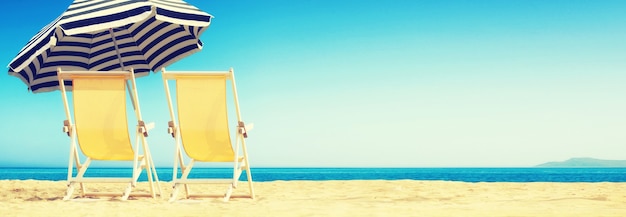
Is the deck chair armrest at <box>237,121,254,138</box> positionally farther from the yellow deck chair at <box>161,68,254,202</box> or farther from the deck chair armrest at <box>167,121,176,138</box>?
the deck chair armrest at <box>167,121,176,138</box>

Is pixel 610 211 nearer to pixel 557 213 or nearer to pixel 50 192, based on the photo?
pixel 557 213

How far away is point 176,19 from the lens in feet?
17.2

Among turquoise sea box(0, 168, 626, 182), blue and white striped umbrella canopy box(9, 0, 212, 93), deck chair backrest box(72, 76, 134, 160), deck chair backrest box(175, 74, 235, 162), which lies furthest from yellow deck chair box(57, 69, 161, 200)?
turquoise sea box(0, 168, 626, 182)

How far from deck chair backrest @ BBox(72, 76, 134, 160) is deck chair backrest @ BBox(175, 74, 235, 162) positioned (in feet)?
1.86

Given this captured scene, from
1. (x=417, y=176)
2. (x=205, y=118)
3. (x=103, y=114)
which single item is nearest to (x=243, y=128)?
(x=205, y=118)

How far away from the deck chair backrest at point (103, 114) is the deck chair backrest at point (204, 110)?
0.57 m

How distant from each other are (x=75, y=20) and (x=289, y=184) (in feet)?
14.2

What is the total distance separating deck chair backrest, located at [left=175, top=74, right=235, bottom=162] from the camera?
17.0 feet

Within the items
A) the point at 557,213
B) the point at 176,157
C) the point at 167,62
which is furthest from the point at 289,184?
the point at 557,213

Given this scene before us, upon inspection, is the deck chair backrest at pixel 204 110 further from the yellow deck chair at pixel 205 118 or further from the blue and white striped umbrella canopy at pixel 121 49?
the blue and white striped umbrella canopy at pixel 121 49

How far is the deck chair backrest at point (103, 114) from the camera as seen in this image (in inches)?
205

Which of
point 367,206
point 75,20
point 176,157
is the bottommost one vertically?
point 367,206

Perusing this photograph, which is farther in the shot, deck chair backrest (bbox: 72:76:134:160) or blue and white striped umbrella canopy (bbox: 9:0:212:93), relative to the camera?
blue and white striped umbrella canopy (bbox: 9:0:212:93)

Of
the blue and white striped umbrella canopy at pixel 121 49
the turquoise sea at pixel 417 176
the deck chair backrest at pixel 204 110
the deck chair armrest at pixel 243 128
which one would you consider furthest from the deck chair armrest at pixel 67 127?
the turquoise sea at pixel 417 176
